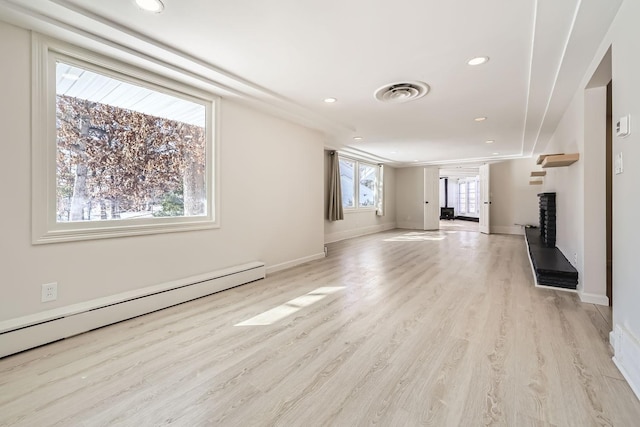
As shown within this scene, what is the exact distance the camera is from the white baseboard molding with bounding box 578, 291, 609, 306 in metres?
2.77

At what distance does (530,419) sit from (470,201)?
14238 millimetres

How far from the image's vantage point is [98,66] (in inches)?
94.0

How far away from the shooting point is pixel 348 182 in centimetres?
789

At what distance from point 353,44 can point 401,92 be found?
1135 mm

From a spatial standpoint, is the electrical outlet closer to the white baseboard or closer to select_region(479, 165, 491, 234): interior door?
select_region(479, 165, 491, 234): interior door

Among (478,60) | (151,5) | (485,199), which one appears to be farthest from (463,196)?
(151,5)

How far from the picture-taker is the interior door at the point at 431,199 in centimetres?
928

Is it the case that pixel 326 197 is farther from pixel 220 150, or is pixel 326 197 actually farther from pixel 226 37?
pixel 226 37

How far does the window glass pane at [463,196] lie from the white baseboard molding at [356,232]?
6.27 meters

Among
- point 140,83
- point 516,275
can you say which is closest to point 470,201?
point 516,275

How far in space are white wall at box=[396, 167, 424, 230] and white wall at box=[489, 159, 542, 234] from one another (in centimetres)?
208

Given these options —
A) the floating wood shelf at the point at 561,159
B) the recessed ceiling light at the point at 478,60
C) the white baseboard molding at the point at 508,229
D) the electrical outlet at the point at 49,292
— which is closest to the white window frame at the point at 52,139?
the electrical outlet at the point at 49,292

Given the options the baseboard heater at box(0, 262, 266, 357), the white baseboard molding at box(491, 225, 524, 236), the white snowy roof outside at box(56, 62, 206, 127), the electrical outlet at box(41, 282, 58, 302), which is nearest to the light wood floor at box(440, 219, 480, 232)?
the white baseboard molding at box(491, 225, 524, 236)

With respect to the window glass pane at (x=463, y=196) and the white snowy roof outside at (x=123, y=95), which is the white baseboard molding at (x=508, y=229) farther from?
the white snowy roof outside at (x=123, y=95)
